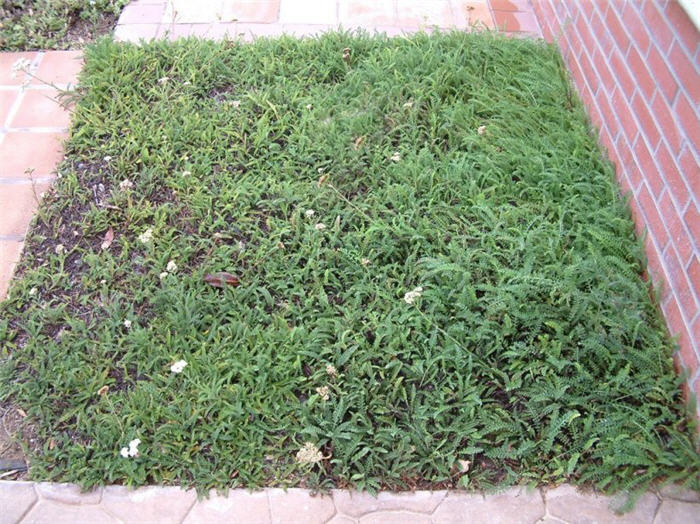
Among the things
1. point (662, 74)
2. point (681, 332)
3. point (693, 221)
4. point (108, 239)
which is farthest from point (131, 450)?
point (662, 74)

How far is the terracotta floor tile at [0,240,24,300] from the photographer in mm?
2692

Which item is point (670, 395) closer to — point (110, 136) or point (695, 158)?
point (695, 158)

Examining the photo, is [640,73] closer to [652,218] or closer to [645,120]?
[645,120]

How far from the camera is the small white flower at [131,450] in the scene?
6.92 feet

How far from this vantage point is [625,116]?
9.12 ft

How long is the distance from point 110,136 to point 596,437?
8.22 feet

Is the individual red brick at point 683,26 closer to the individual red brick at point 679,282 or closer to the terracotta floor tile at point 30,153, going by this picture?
the individual red brick at point 679,282

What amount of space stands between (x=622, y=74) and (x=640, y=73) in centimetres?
17

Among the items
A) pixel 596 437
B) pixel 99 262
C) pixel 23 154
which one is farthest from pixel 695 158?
pixel 23 154

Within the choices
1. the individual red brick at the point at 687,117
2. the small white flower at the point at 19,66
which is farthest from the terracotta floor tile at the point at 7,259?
the individual red brick at the point at 687,117

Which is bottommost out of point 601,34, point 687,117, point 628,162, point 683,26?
point 628,162

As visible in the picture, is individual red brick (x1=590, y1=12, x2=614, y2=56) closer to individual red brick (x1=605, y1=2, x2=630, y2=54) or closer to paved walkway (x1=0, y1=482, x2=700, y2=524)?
individual red brick (x1=605, y1=2, x2=630, y2=54)

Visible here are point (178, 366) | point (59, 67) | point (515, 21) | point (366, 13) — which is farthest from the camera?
point (366, 13)

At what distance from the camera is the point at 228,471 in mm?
2107
